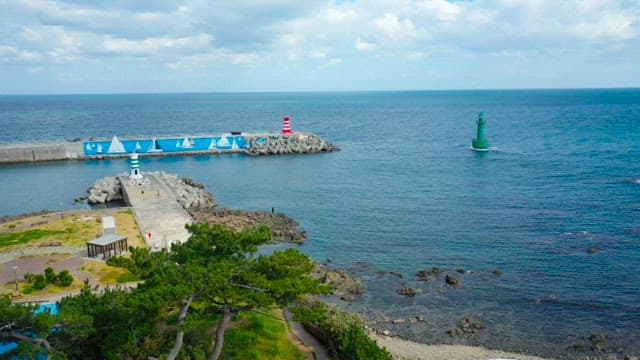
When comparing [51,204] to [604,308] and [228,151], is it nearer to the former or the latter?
[228,151]

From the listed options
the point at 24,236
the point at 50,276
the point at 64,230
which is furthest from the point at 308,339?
the point at 24,236

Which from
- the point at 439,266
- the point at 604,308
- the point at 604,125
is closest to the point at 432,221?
the point at 439,266

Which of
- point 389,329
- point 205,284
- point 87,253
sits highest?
point 205,284

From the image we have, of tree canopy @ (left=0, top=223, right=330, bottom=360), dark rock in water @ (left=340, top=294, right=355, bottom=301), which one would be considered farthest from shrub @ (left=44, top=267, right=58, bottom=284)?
dark rock in water @ (left=340, top=294, right=355, bottom=301)

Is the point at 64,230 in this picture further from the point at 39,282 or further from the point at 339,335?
the point at 339,335

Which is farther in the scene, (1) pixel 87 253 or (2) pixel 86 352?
(1) pixel 87 253

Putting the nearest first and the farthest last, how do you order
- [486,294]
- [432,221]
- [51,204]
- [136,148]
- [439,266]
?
[486,294] < [439,266] < [432,221] < [51,204] < [136,148]

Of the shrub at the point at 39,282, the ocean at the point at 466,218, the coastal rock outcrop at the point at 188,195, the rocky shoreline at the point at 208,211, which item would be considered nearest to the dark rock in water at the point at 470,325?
the ocean at the point at 466,218

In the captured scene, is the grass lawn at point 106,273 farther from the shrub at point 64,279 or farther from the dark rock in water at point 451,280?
the dark rock in water at point 451,280

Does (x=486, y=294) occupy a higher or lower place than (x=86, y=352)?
lower
